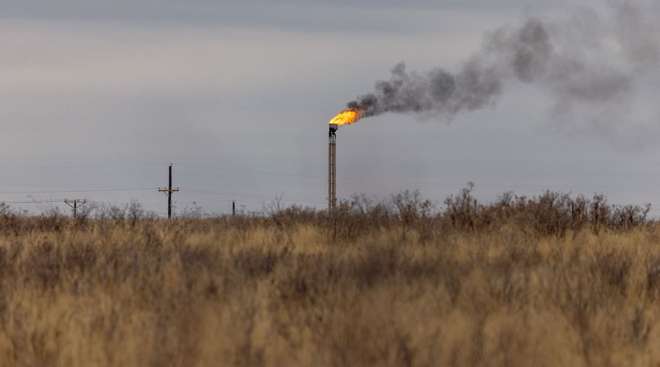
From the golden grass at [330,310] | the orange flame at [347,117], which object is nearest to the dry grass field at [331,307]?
the golden grass at [330,310]

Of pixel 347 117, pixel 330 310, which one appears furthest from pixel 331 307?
pixel 347 117

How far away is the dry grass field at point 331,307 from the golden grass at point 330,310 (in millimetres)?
20

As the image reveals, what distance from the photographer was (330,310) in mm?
8109

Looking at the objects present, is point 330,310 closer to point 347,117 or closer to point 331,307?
point 331,307

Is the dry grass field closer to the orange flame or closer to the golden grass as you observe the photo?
the golden grass

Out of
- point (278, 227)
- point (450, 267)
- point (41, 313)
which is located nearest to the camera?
point (41, 313)

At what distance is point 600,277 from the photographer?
10.7m

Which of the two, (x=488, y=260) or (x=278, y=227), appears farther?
(x=278, y=227)

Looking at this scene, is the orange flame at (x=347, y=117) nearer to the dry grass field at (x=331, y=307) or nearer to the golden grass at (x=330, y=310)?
the dry grass field at (x=331, y=307)

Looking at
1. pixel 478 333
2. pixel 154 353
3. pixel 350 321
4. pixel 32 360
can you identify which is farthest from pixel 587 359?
pixel 32 360

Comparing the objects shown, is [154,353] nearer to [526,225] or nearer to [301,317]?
[301,317]

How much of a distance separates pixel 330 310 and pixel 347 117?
103 feet

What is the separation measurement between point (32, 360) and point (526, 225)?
13.3 meters

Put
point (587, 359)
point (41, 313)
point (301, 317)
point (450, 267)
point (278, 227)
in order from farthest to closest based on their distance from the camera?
point (278, 227) < point (450, 267) < point (41, 313) < point (301, 317) < point (587, 359)
